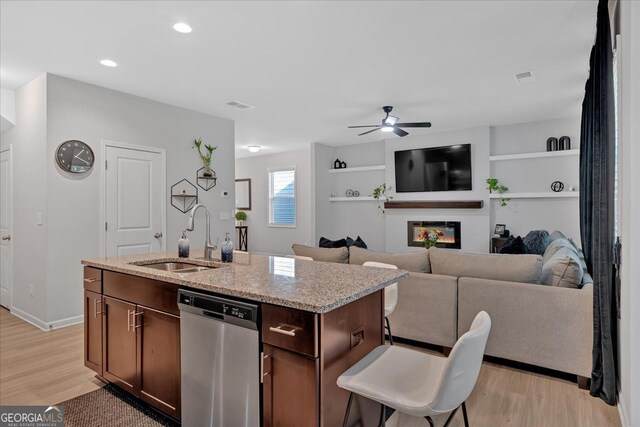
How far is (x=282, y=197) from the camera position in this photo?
8625mm

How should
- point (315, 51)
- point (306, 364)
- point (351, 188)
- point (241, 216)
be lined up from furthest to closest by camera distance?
1. point (241, 216)
2. point (351, 188)
3. point (315, 51)
4. point (306, 364)

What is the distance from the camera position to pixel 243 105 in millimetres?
5039

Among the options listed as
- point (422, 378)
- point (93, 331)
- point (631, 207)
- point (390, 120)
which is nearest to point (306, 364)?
point (422, 378)

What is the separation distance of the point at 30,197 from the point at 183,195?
5.45 ft

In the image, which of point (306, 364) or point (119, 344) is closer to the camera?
point (306, 364)

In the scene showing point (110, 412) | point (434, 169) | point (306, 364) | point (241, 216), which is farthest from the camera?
point (241, 216)

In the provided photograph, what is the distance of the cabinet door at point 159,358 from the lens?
75.5 inches

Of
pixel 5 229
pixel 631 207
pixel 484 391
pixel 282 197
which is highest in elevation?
pixel 282 197

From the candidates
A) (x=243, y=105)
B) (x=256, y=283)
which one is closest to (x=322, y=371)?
(x=256, y=283)

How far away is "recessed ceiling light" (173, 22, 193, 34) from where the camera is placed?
9.36 ft

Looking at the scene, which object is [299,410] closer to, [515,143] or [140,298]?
[140,298]

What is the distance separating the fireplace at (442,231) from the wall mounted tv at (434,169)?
65cm

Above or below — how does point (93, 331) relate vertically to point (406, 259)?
below

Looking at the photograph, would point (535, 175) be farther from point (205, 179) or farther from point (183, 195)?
point (183, 195)
